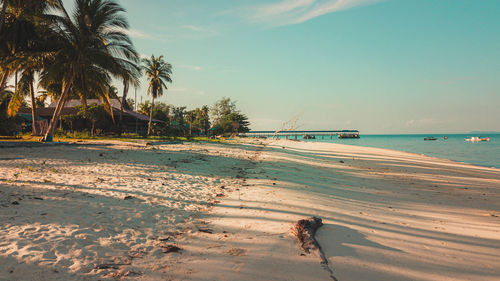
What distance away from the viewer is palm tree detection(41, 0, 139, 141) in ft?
43.6

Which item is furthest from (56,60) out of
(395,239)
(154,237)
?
(395,239)

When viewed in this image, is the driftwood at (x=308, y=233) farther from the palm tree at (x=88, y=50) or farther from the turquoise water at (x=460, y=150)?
the turquoise water at (x=460, y=150)

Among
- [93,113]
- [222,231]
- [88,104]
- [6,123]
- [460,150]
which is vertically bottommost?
[222,231]

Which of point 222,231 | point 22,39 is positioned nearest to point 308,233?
point 222,231

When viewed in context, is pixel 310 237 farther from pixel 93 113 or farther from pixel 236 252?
pixel 93 113

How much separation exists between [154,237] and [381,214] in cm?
371

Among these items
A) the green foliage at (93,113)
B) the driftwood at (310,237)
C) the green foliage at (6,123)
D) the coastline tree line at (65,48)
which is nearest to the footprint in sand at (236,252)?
the driftwood at (310,237)

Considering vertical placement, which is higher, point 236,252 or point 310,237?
point 310,237

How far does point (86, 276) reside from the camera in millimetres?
2076

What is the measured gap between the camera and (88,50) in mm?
13688

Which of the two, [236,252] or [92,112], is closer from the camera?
[236,252]

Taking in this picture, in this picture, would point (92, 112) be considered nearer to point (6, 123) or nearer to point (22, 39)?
point (6, 123)

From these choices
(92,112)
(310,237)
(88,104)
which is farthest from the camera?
(88,104)

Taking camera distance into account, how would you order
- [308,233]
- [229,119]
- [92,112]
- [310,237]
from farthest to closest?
[229,119] → [92,112] → [308,233] → [310,237]
